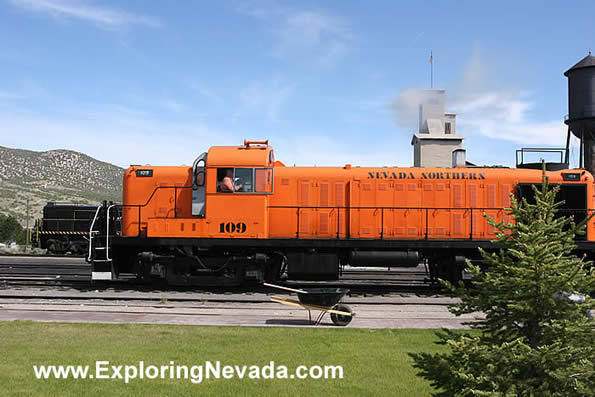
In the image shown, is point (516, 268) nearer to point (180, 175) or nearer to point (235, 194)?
point (235, 194)

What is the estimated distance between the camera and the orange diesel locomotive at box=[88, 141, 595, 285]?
15.0m

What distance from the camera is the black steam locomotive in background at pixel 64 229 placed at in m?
31.0

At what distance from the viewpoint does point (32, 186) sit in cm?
12212

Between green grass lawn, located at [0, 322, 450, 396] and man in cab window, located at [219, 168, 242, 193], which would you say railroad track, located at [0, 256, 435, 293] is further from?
green grass lawn, located at [0, 322, 450, 396]

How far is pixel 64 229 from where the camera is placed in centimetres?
3133

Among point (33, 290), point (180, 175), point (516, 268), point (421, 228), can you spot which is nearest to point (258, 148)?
point (180, 175)

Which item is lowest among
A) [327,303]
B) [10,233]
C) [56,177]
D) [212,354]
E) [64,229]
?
[212,354]

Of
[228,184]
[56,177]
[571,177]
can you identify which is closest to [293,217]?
[228,184]

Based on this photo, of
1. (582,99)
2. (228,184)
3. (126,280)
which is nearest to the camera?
(228,184)

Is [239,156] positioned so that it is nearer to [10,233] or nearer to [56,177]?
[10,233]

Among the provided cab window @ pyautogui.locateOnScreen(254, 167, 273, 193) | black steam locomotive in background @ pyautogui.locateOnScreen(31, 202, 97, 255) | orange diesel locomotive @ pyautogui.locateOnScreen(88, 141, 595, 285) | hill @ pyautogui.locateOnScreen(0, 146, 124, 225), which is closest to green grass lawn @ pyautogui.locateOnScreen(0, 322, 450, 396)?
orange diesel locomotive @ pyautogui.locateOnScreen(88, 141, 595, 285)

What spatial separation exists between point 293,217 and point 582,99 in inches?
998

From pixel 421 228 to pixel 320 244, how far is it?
3079 millimetres

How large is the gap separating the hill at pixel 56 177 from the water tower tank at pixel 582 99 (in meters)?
86.9
